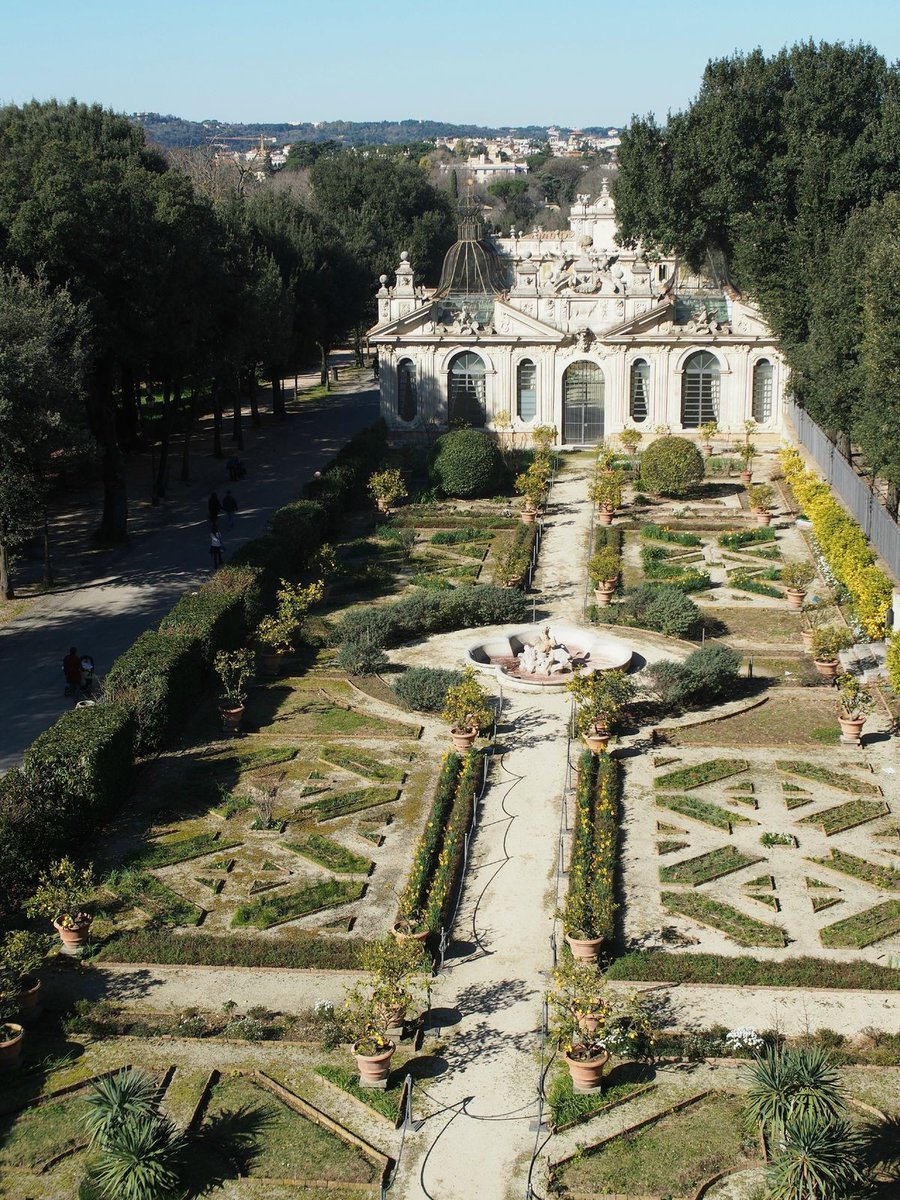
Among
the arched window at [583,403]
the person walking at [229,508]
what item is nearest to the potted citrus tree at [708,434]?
the arched window at [583,403]

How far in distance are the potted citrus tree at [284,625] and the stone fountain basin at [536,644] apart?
13.3 ft

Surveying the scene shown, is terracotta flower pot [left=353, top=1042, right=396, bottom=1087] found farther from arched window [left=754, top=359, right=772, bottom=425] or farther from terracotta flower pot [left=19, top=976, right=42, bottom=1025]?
arched window [left=754, top=359, right=772, bottom=425]

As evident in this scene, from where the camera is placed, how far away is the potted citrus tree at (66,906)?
20609 millimetres

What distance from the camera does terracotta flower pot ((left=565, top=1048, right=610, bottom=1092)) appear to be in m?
17.3

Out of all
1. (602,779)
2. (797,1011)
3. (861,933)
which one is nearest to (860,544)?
(602,779)

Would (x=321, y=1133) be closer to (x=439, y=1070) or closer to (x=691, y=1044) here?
(x=439, y=1070)

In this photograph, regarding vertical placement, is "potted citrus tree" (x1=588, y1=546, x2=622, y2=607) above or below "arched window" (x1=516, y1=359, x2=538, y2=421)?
below

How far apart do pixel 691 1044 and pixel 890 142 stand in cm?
4313

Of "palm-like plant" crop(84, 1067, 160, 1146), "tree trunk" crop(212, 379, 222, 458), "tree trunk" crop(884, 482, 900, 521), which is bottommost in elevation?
"palm-like plant" crop(84, 1067, 160, 1146)

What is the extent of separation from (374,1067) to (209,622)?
48.8 feet

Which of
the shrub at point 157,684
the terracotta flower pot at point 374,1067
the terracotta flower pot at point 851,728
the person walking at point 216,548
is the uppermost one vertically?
the person walking at point 216,548

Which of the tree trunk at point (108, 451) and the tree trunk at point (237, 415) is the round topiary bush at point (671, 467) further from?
the tree trunk at point (237, 415)

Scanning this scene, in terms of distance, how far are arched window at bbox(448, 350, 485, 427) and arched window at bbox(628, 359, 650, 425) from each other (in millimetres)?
5758

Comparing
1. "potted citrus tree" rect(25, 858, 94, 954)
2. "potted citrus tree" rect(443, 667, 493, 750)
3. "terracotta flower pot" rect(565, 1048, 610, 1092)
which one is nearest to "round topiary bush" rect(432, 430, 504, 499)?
"potted citrus tree" rect(443, 667, 493, 750)
